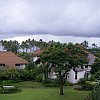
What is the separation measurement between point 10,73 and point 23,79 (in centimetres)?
270

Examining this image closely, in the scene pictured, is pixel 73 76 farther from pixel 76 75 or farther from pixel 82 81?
pixel 82 81

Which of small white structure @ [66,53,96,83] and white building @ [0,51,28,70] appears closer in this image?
small white structure @ [66,53,96,83]

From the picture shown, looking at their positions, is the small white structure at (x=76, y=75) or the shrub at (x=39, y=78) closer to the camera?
the shrub at (x=39, y=78)

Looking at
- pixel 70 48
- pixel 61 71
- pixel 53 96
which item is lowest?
A: pixel 53 96

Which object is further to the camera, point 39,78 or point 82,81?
point 39,78

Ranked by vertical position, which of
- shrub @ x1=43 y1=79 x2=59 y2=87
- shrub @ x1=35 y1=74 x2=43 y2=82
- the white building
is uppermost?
the white building

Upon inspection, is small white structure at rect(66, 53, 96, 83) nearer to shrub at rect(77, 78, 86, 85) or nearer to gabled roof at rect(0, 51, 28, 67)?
shrub at rect(77, 78, 86, 85)

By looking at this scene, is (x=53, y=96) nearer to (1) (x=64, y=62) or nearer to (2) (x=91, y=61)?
(1) (x=64, y=62)

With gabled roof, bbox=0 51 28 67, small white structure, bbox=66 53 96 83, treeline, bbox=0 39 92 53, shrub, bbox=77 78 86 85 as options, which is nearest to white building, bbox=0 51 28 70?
gabled roof, bbox=0 51 28 67

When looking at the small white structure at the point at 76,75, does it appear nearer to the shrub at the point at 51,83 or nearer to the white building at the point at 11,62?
the shrub at the point at 51,83

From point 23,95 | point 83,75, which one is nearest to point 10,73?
point 83,75

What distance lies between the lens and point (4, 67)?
204ft

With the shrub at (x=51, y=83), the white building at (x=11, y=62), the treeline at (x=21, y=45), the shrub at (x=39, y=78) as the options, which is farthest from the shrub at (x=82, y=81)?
the treeline at (x=21, y=45)

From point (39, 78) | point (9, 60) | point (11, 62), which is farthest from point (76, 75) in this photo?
point (9, 60)
